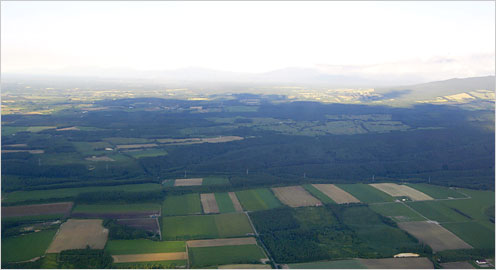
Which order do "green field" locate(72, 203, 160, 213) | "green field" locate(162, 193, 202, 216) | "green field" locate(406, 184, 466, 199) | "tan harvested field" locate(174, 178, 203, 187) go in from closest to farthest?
"green field" locate(72, 203, 160, 213) < "green field" locate(162, 193, 202, 216) < "green field" locate(406, 184, 466, 199) < "tan harvested field" locate(174, 178, 203, 187)

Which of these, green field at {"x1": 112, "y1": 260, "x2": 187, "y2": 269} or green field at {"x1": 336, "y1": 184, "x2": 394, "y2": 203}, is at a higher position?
green field at {"x1": 336, "y1": 184, "x2": 394, "y2": 203}

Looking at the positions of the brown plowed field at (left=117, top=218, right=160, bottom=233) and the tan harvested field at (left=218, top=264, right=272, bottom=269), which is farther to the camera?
the brown plowed field at (left=117, top=218, right=160, bottom=233)

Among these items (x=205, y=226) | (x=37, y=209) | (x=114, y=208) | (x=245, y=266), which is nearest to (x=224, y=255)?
(x=245, y=266)

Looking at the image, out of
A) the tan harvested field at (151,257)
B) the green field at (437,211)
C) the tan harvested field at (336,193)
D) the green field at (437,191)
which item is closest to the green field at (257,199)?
the tan harvested field at (336,193)

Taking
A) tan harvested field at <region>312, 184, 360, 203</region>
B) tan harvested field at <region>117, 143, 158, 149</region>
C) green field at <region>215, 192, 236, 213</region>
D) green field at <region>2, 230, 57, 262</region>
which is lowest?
green field at <region>215, 192, 236, 213</region>

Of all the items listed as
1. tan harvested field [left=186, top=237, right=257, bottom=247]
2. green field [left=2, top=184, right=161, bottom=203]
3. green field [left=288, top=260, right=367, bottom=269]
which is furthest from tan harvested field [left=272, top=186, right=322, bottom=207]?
green field [left=2, top=184, right=161, bottom=203]

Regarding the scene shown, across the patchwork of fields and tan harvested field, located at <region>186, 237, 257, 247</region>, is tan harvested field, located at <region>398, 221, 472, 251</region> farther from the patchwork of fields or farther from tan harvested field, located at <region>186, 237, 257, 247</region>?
tan harvested field, located at <region>186, 237, 257, 247</region>

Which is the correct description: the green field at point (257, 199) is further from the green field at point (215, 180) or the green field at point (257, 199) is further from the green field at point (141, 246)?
the green field at point (141, 246)

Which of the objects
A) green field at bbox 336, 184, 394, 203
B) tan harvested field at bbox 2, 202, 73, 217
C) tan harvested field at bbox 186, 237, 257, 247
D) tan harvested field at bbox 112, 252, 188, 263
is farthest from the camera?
green field at bbox 336, 184, 394, 203
